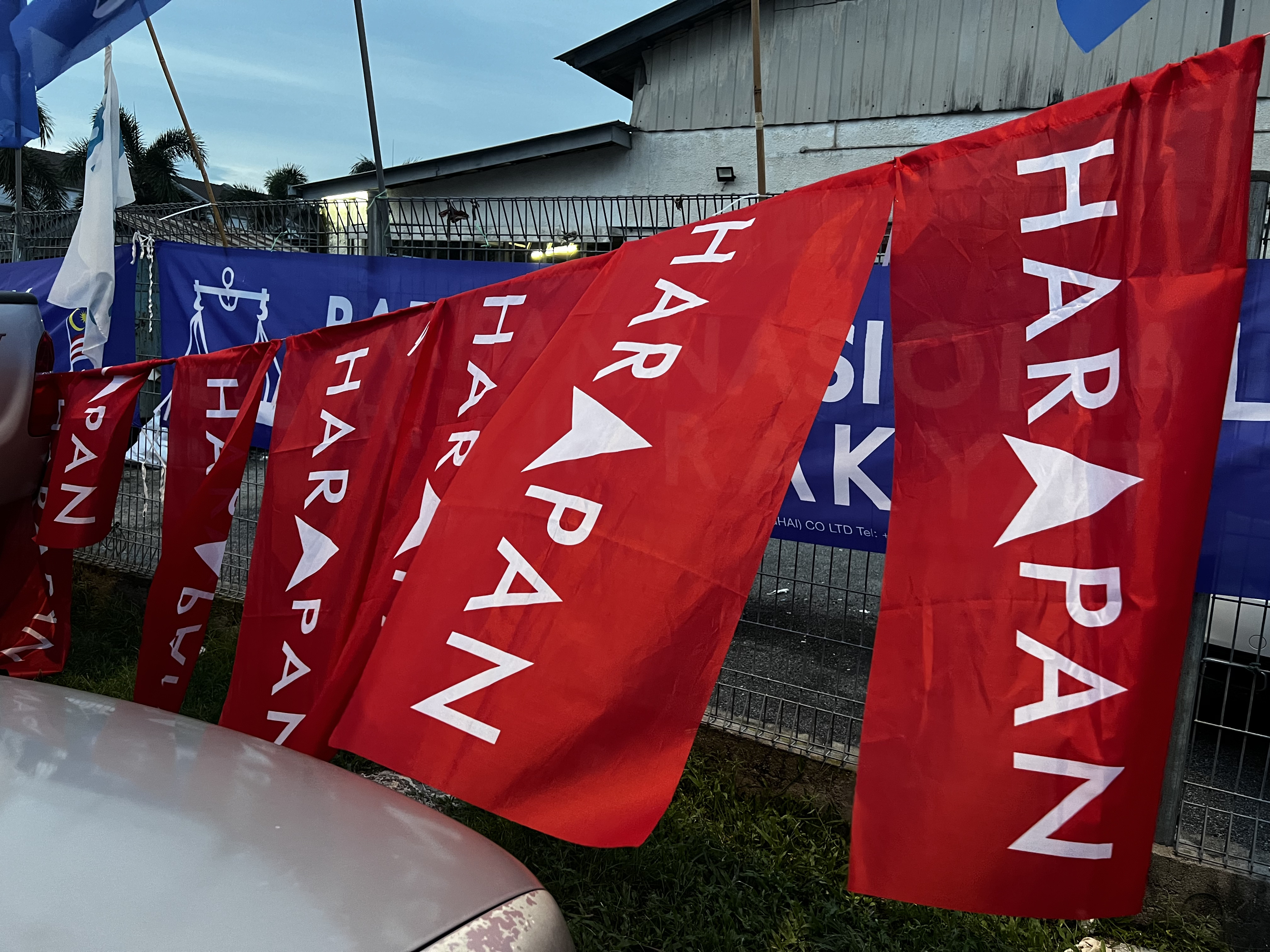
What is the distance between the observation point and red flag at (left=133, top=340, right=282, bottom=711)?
3172 millimetres

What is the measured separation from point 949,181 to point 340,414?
1.98 meters

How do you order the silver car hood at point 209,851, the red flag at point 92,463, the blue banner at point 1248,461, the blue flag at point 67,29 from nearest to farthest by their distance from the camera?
1. the silver car hood at point 209,851
2. the blue banner at point 1248,461
3. the red flag at point 92,463
4. the blue flag at point 67,29

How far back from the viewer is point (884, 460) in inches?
123

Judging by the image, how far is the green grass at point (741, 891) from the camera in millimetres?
2695

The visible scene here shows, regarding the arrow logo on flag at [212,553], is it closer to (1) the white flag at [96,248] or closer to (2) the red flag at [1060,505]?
(2) the red flag at [1060,505]

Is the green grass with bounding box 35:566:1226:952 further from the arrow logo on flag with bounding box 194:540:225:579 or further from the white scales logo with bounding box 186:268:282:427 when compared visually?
the white scales logo with bounding box 186:268:282:427

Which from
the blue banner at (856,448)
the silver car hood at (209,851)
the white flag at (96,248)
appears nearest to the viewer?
the silver car hood at (209,851)

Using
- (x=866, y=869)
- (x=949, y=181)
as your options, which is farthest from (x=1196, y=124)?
(x=866, y=869)

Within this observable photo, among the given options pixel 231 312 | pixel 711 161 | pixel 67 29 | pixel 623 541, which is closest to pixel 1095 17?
pixel 623 541

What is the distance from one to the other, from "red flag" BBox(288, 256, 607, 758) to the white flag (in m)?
3.57

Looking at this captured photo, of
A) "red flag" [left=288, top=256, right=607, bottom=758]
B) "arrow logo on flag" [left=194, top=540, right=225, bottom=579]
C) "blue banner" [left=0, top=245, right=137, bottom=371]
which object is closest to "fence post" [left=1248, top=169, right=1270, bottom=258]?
"red flag" [left=288, top=256, right=607, bottom=758]

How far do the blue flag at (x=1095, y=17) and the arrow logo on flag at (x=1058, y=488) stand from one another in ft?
3.75

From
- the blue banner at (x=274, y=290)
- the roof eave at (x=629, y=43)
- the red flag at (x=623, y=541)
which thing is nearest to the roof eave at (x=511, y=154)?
the roof eave at (x=629, y=43)

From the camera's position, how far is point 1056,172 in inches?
62.8
